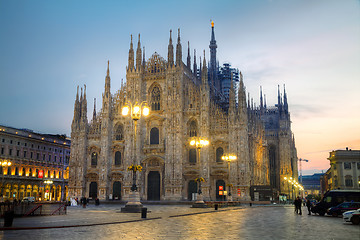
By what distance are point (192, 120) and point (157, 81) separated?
28.5 feet

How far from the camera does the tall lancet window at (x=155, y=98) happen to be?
5672cm

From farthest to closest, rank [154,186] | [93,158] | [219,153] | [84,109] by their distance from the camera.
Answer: [84,109]
[93,158]
[154,186]
[219,153]

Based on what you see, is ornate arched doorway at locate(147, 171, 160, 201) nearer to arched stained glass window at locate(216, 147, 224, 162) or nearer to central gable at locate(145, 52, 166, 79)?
arched stained glass window at locate(216, 147, 224, 162)

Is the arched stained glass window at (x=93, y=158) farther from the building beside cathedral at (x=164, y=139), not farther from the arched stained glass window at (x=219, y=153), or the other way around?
the arched stained glass window at (x=219, y=153)

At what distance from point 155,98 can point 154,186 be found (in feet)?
44.8

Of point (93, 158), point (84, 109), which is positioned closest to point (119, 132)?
point (93, 158)

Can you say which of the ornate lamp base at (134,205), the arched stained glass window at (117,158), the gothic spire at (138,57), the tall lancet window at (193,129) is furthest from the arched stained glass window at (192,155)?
the ornate lamp base at (134,205)

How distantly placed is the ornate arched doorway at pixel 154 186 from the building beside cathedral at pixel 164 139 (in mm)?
148

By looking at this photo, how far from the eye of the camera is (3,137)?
212 feet

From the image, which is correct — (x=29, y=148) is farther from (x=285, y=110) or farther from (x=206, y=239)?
(x=206, y=239)

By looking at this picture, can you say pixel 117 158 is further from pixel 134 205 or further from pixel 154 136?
pixel 134 205

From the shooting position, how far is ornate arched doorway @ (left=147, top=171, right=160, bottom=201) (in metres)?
54.6

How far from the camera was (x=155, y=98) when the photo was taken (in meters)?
57.1

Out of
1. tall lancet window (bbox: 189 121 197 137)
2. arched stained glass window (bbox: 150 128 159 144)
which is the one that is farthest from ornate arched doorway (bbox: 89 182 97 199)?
tall lancet window (bbox: 189 121 197 137)
